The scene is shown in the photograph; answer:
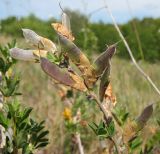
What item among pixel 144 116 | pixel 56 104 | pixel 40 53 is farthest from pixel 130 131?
pixel 56 104

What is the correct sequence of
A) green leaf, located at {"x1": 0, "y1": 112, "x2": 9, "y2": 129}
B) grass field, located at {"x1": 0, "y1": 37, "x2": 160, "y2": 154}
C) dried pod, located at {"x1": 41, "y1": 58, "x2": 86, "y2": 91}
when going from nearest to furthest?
dried pod, located at {"x1": 41, "y1": 58, "x2": 86, "y2": 91} < green leaf, located at {"x1": 0, "y1": 112, "x2": 9, "y2": 129} < grass field, located at {"x1": 0, "y1": 37, "x2": 160, "y2": 154}

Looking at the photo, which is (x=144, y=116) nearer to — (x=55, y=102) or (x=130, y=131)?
(x=130, y=131)

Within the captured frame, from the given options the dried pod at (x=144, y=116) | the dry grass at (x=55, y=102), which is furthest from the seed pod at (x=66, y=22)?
the dry grass at (x=55, y=102)

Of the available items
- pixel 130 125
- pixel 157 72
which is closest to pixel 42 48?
pixel 130 125

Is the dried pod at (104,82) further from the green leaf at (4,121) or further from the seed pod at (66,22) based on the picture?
the green leaf at (4,121)

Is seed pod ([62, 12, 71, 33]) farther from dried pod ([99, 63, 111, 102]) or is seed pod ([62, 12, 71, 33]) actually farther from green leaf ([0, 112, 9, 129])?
green leaf ([0, 112, 9, 129])

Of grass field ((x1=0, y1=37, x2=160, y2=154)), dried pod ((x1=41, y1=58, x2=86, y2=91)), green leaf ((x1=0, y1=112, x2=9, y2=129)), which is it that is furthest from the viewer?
grass field ((x1=0, y1=37, x2=160, y2=154))

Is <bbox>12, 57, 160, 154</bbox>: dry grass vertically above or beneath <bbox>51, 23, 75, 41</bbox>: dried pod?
beneath

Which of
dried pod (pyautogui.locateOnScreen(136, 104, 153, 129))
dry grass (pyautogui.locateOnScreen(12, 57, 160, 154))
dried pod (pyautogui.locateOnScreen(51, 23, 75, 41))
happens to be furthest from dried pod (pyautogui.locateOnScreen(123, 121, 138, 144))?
dry grass (pyautogui.locateOnScreen(12, 57, 160, 154))
